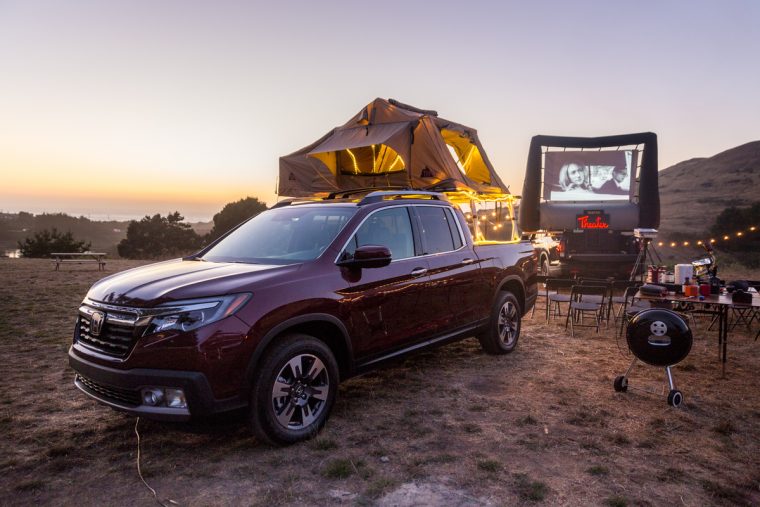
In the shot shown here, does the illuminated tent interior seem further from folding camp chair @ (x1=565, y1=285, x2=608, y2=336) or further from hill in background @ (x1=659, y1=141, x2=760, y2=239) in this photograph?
hill in background @ (x1=659, y1=141, x2=760, y2=239)

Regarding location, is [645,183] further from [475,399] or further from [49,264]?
[49,264]

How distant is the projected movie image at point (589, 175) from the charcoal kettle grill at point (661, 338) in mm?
10738

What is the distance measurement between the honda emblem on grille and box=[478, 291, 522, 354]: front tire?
4.03 m

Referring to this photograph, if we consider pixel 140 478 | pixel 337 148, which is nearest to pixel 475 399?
pixel 140 478

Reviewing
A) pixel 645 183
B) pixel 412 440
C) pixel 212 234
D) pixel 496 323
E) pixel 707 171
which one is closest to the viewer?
pixel 412 440

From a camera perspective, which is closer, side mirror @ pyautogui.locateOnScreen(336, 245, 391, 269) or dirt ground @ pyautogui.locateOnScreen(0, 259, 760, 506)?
dirt ground @ pyautogui.locateOnScreen(0, 259, 760, 506)

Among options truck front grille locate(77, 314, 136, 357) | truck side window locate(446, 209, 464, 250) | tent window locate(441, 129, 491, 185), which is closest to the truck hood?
truck front grille locate(77, 314, 136, 357)

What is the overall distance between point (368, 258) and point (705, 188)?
2909 inches

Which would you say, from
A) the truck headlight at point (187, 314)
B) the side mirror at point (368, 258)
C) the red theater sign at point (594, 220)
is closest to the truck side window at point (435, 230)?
the side mirror at point (368, 258)

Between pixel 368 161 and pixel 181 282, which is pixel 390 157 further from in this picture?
pixel 181 282

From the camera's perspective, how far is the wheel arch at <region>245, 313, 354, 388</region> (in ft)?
10.9

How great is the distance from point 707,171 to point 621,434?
85939 millimetres

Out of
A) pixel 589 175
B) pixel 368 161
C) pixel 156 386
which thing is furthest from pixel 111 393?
pixel 589 175

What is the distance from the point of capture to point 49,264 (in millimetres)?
18484
